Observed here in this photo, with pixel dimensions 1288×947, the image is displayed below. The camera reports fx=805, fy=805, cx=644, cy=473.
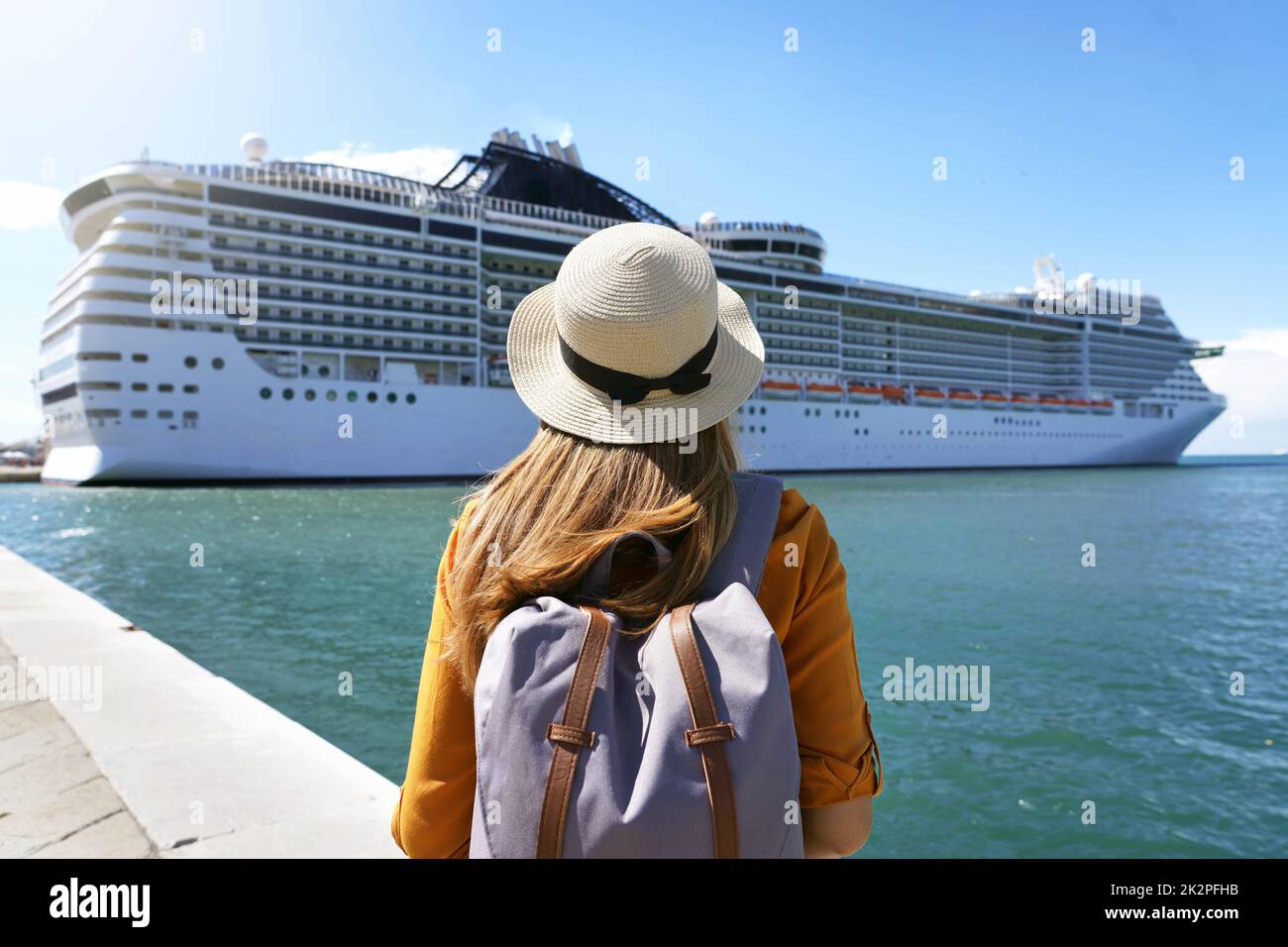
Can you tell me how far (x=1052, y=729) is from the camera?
6004 millimetres

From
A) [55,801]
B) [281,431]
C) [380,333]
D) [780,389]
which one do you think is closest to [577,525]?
[55,801]

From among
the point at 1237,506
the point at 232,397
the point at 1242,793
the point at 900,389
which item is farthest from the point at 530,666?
the point at 900,389

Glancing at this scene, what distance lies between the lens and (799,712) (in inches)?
47.6

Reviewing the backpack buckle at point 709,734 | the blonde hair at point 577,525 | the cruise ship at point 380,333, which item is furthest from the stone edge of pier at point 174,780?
the cruise ship at point 380,333

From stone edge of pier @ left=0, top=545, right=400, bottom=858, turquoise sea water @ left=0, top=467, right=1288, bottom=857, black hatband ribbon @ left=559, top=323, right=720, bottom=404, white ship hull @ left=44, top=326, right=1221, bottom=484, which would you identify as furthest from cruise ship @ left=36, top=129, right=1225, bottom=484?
black hatband ribbon @ left=559, top=323, right=720, bottom=404

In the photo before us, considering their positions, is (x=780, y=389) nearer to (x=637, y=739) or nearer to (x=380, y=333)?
(x=380, y=333)

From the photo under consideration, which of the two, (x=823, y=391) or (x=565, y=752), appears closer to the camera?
(x=565, y=752)

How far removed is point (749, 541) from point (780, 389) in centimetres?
4604

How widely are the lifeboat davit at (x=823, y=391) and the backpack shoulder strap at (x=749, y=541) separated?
158 ft

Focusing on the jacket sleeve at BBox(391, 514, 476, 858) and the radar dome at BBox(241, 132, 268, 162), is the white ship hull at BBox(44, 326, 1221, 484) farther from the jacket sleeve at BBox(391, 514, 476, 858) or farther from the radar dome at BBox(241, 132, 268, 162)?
the jacket sleeve at BBox(391, 514, 476, 858)

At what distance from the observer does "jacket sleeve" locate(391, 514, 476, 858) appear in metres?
1.19

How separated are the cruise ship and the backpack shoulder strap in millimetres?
33549

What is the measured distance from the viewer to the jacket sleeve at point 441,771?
119 centimetres
